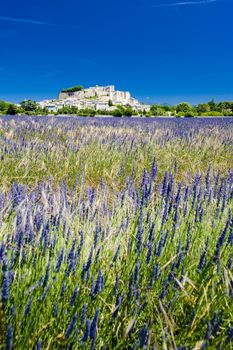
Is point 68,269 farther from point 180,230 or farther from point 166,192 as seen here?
point 166,192

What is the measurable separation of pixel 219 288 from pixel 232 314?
98 mm

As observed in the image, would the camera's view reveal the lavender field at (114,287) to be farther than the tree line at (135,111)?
No

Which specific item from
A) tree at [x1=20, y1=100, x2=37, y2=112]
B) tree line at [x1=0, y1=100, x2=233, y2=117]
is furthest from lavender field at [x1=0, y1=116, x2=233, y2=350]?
tree at [x1=20, y1=100, x2=37, y2=112]

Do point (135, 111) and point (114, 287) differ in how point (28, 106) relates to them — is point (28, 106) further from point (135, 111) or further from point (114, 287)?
point (114, 287)

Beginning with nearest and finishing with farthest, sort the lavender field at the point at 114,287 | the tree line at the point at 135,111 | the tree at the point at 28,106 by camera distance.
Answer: the lavender field at the point at 114,287
the tree line at the point at 135,111
the tree at the point at 28,106

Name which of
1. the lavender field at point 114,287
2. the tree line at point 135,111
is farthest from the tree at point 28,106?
the lavender field at point 114,287

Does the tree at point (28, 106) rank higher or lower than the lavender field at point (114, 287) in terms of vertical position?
higher

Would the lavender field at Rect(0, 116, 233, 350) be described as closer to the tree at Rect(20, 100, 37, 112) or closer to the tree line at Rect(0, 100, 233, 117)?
the tree line at Rect(0, 100, 233, 117)

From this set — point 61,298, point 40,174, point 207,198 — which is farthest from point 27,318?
point 40,174

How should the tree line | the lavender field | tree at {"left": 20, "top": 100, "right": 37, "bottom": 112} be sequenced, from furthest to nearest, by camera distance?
1. tree at {"left": 20, "top": 100, "right": 37, "bottom": 112}
2. the tree line
3. the lavender field

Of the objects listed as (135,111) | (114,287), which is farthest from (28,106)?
(114,287)

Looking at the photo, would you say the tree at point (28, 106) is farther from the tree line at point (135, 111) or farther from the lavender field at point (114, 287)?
the lavender field at point (114, 287)

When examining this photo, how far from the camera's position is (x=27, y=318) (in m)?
1.07

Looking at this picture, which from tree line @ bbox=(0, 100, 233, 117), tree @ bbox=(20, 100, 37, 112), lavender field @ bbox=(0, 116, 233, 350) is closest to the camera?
lavender field @ bbox=(0, 116, 233, 350)
